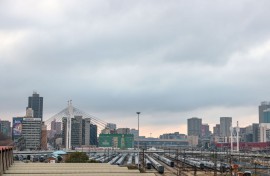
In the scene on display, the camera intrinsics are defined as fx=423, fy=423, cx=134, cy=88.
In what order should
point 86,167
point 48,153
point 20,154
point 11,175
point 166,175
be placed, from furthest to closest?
point 48,153
point 20,154
point 166,175
point 86,167
point 11,175

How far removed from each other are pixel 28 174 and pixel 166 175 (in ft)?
186

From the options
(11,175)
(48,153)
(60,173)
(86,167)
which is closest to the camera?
(11,175)

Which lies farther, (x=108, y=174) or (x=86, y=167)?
(x=86, y=167)

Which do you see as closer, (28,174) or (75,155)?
(28,174)

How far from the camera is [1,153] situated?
4653cm

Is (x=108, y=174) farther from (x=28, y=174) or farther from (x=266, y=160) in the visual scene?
(x=266, y=160)

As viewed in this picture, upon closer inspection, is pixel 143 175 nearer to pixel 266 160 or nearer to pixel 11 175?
pixel 11 175

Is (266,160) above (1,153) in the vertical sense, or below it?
below

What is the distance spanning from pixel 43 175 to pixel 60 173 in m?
2.13

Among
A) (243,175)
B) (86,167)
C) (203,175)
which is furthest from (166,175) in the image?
(86,167)

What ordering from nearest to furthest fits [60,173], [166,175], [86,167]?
[60,173], [86,167], [166,175]

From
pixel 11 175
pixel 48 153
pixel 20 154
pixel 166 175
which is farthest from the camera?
pixel 48 153

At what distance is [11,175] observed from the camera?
45.5m

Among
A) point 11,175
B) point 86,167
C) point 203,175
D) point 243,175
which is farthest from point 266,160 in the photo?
point 11,175
